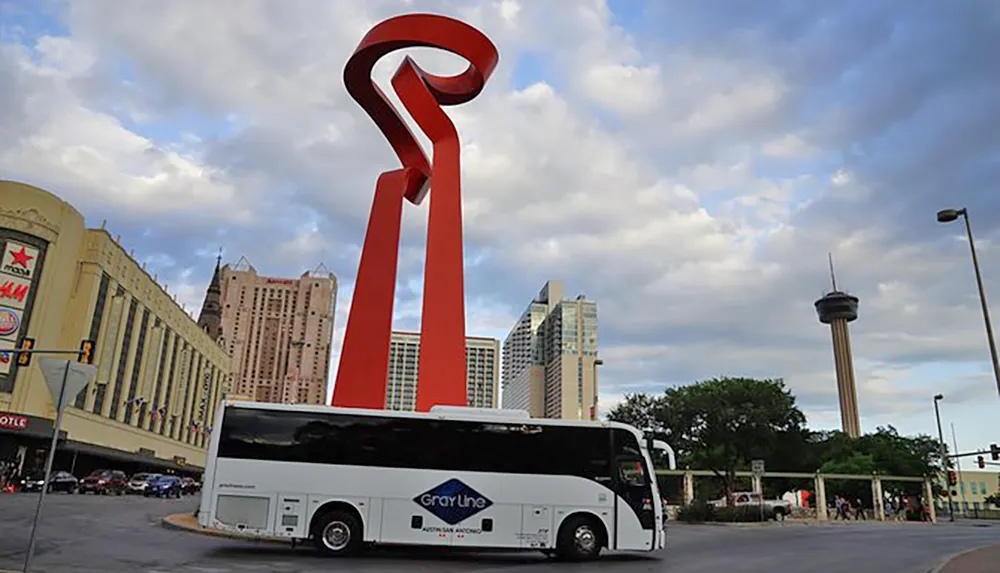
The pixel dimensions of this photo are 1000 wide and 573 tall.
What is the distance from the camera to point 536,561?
15.2 m

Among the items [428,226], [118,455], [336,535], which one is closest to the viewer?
[336,535]

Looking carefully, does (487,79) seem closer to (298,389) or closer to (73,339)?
(73,339)

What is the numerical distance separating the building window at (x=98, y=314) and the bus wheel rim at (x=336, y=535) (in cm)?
4336

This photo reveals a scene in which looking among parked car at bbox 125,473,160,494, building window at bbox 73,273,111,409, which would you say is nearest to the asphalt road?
parked car at bbox 125,473,160,494

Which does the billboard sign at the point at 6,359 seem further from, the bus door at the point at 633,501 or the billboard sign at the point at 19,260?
the bus door at the point at 633,501

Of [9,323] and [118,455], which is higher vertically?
[9,323]

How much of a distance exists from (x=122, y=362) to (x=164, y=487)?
1889 cm

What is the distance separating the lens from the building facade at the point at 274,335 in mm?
133250

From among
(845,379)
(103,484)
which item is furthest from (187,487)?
(845,379)

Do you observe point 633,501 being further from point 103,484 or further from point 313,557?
point 103,484

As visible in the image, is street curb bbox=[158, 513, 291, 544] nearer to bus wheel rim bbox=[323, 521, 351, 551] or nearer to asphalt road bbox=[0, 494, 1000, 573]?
asphalt road bbox=[0, 494, 1000, 573]

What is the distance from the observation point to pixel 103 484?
40812 mm

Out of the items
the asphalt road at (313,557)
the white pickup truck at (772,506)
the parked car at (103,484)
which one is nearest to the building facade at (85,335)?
the parked car at (103,484)

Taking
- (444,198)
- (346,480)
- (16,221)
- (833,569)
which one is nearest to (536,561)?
(346,480)
